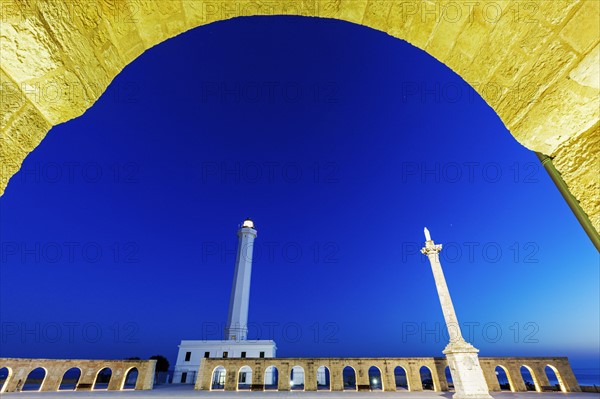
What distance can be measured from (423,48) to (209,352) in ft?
91.1

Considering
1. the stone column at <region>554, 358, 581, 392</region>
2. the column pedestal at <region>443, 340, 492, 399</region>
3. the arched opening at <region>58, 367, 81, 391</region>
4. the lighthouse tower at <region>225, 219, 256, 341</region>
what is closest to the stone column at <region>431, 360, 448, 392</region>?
the column pedestal at <region>443, 340, 492, 399</region>

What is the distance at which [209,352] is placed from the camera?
24.1 metres

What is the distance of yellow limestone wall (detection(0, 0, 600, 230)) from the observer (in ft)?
4.19

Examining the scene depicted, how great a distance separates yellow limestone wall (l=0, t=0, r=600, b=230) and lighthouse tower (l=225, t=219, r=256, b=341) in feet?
92.0

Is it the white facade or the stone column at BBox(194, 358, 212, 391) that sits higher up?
the white facade

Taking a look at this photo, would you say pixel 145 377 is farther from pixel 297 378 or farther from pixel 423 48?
pixel 423 48

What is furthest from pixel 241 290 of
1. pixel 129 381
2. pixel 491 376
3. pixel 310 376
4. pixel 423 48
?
pixel 423 48

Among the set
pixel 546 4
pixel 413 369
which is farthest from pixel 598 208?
pixel 413 369

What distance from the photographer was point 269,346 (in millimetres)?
23734

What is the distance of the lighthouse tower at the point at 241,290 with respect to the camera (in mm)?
26312

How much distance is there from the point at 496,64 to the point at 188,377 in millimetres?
30027

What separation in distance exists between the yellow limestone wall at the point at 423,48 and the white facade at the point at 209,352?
2582cm

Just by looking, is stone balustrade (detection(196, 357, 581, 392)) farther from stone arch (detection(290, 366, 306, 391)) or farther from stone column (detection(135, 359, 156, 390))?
stone arch (detection(290, 366, 306, 391))

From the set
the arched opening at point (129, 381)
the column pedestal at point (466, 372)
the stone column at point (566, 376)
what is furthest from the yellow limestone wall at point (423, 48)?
the stone column at point (566, 376)
